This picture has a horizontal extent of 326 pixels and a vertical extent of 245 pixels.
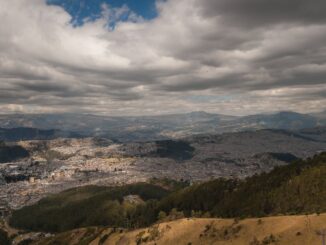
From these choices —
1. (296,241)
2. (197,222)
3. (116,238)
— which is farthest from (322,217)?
(116,238)

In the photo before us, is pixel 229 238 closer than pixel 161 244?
Yes

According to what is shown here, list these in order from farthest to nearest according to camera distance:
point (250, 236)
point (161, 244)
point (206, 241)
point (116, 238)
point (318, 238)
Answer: point (116, 238) → point (161, 244) → point (206, 241) → point (250, 236) → point (318, 238)

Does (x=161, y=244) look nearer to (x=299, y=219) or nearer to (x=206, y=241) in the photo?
(x=206, y=241)

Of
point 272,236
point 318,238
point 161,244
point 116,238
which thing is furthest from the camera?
point 116,238

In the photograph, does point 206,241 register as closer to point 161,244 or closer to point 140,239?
point 161,244

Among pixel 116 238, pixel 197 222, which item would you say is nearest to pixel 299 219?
pixel 197 222

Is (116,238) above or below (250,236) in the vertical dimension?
below

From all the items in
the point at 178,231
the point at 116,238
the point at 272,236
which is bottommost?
the point at 116,238
